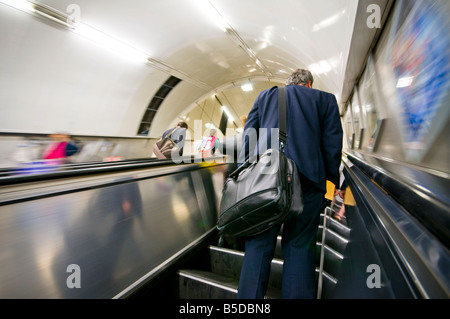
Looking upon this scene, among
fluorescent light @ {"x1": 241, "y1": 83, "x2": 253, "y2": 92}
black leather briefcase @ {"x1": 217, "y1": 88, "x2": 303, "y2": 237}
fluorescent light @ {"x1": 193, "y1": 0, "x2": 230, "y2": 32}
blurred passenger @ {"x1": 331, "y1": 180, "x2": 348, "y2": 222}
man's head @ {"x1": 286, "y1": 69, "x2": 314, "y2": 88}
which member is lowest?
blurred passenger @ {"x1": 331, "y1": 180, "x2": 348, "y2": 222}

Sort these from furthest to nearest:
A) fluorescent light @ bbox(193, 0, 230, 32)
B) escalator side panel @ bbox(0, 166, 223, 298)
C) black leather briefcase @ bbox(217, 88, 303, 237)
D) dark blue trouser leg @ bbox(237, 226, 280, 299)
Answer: fluorescent light @ bbox(193, 0, 230, 32) < dark blue trouser leg @ bbox(237, 226, 280, 299) < black leather briefcase @ bbox(217, 88, 303, 237) < escalator side panel @ bbox(0, 166, 223, 298)

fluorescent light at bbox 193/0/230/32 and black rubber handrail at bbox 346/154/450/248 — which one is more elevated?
fluorescent light at bbox 193/0/230/32

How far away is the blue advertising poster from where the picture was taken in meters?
1.11

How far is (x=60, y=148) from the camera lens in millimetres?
6578

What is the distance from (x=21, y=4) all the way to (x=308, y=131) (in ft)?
23.2

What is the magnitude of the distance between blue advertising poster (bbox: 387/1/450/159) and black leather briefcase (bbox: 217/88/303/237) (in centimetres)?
95

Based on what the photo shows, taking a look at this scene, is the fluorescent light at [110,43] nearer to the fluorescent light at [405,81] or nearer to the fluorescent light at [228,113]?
the fluorescent light at [405,81]

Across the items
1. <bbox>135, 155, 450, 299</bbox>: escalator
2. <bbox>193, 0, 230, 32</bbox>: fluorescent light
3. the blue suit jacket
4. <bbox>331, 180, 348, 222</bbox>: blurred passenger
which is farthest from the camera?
<bbox>193, 0, 230, 32</bbox>: fluorescent light

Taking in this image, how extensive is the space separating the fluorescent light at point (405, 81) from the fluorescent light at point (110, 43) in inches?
282

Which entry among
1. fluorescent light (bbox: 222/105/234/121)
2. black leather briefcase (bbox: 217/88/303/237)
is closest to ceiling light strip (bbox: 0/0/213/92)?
black leather briefcase (bbox: 217/88/303/237)

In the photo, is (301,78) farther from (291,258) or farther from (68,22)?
(68,22)

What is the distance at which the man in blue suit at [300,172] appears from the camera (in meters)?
1.09

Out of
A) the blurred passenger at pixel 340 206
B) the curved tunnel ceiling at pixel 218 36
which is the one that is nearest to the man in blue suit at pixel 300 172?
the blurred passenger at pixel 340 206

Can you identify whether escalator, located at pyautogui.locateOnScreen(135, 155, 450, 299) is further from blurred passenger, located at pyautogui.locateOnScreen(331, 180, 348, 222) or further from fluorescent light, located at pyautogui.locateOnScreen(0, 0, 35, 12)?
fluorescent light, located at pyautogui.locateOnScreen(0, 0, 35, 12)
